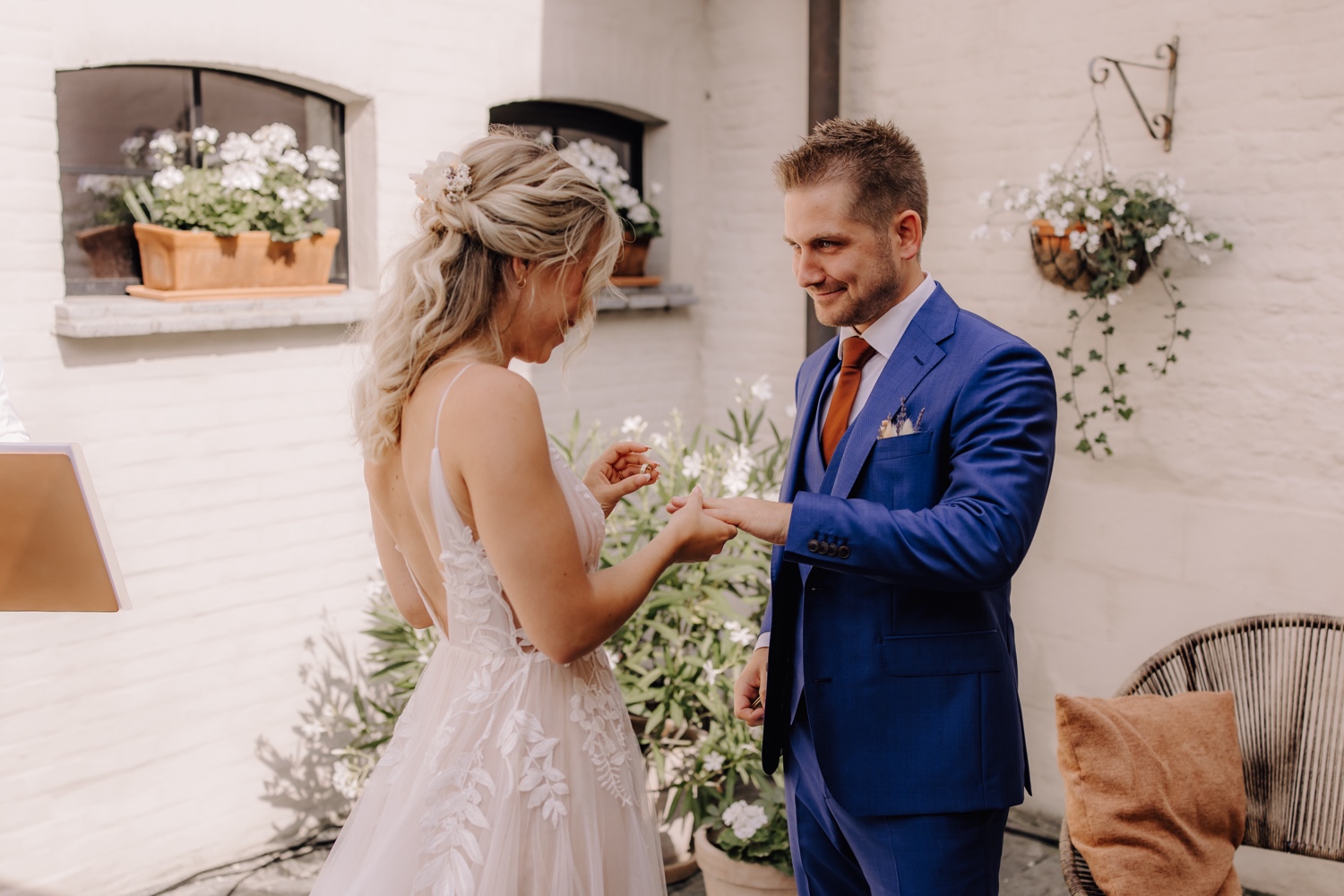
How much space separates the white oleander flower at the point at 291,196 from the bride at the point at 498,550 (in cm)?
188

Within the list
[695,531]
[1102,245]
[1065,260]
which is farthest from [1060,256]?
[695,531]

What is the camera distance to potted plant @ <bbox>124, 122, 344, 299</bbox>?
3.38 m

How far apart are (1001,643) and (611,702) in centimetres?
70

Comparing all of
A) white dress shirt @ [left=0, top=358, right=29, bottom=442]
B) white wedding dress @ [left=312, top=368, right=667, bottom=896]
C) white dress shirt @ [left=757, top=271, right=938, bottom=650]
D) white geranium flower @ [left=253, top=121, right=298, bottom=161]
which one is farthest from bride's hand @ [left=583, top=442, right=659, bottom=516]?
white geranium flower @ [left=253, top=121, right=298, bottom=161]

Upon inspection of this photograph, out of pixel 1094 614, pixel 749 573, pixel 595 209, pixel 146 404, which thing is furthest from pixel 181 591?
pixel 1094 614

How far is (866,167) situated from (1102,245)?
1.77 m

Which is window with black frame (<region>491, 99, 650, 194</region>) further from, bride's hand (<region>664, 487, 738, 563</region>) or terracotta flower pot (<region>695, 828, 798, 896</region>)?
bride's hand (<region>664, 487, 738, 563</region>)

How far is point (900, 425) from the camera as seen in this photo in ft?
6.29

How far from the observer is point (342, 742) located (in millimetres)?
3883

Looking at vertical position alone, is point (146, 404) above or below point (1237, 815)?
above

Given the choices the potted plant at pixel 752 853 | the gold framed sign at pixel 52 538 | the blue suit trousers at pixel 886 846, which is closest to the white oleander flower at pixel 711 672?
the potted plant at pixel 752 853

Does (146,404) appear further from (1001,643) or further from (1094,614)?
(1094,614)

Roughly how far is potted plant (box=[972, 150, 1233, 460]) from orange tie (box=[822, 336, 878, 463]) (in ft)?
5.22

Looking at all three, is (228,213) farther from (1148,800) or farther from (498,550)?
(1148,800)
